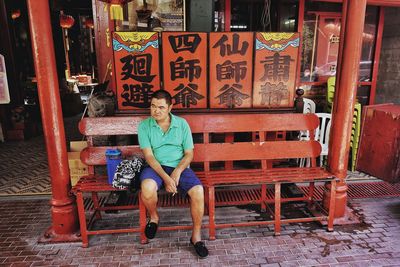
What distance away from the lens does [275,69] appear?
4.89m

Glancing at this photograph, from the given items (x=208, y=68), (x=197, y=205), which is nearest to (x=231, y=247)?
(x=197, y=205)

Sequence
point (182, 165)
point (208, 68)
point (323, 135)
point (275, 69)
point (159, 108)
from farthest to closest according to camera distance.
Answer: point (323, 135) < point (275, 69) < point (208, 68) < point (182, 165) < point (159, 108)

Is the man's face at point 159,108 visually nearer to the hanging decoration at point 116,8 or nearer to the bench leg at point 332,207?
the bench leg at point 332,207

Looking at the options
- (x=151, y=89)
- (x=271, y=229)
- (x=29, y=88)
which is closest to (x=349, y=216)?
(x=271, y=229)

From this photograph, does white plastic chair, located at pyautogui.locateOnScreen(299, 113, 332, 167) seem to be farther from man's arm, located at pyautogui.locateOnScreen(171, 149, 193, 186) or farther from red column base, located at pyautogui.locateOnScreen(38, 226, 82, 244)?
red column base, located at pyautogui.locateOnScreen(38, 226, 82, 244)

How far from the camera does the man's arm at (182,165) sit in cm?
346

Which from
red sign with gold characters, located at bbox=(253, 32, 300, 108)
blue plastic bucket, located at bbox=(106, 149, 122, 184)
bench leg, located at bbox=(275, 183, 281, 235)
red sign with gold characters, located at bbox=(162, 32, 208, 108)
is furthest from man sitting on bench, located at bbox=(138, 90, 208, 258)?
red sign with gold characters, located at bbox=(253, 32, 300, 108)

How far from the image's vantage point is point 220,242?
3.58 m

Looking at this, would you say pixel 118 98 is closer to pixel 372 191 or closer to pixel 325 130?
pixel 325 130

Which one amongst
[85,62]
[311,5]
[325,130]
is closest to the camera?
[325,130]

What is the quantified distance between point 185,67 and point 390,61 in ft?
19.3

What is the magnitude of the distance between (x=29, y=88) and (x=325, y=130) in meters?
10.1

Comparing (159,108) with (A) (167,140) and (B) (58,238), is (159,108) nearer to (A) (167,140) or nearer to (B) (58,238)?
(A) (167,140)

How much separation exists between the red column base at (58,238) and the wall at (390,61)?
7777 millimetres
